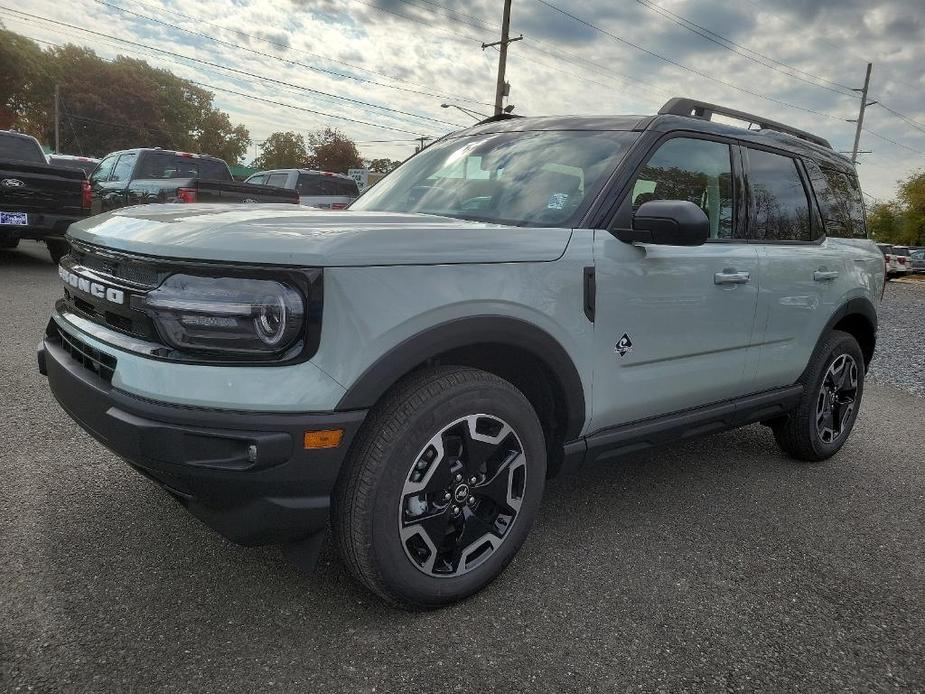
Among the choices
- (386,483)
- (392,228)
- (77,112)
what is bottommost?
(386,483)

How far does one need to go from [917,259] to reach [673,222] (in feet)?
133

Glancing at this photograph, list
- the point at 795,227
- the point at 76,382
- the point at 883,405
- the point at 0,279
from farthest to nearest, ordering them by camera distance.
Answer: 1. the point at 0,279
2. the point at 883,405
3. the point at 795,227
4. the point at 76,382

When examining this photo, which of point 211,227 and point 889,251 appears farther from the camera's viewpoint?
point 889,251

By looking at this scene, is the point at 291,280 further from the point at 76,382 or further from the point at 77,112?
the point at 77,112

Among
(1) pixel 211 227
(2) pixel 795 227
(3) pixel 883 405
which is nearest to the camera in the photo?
(1) pixel 211 227

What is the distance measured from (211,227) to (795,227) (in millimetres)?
3104

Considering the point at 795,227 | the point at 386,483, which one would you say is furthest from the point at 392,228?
the point at 795,227

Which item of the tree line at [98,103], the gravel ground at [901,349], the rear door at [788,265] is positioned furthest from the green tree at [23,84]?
the rear door at [788,265]

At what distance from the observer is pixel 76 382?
86.0 inches

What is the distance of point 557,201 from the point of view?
9.11 feet

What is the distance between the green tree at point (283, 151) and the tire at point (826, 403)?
8037 cm

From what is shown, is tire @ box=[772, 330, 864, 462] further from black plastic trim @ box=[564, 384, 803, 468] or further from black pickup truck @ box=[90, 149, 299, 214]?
black pickup truck @ box=[90, 149, 299, 214]

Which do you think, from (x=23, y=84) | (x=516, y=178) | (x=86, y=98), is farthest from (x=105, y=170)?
(x=86, y=98)

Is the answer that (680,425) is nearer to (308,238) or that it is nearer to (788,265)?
(788,265)
